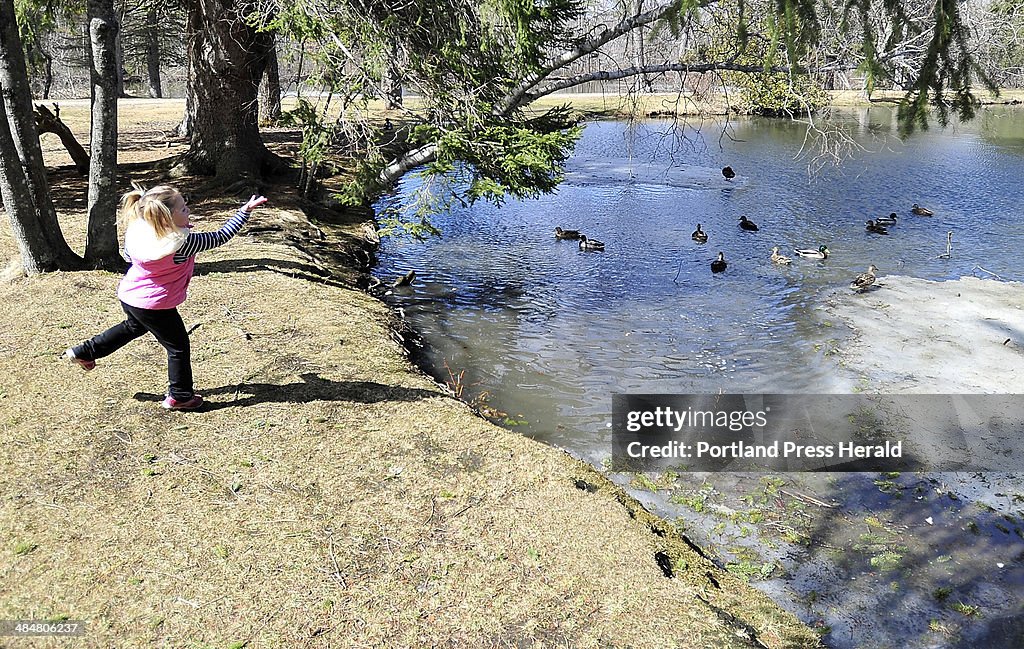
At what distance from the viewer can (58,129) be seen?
1415 centimetres

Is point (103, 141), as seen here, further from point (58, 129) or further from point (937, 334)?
point (937, 334)

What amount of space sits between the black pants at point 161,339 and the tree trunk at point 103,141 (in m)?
3.50

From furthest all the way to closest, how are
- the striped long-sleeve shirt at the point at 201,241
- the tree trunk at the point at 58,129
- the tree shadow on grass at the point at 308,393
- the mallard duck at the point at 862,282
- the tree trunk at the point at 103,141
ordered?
the tree trunk at the point at 58,129, the mallard duck at the point at 862,282, the tree trunk at the point at 103,141, the tree shadow on grass at the point at 308,393, the striped long-sleeve shirt at the point at 201,241

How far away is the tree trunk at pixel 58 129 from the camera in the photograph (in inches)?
548

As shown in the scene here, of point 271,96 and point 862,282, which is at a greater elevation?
point 271,96

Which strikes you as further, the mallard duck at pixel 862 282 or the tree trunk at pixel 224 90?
the tree trunk at pixel 224 90

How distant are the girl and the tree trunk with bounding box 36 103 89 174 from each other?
10234mm

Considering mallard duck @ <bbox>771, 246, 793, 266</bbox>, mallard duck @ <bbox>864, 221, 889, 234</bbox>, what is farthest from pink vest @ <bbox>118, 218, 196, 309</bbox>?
mallard duck @ <bbox>864, 221, 889, 234</bbox>

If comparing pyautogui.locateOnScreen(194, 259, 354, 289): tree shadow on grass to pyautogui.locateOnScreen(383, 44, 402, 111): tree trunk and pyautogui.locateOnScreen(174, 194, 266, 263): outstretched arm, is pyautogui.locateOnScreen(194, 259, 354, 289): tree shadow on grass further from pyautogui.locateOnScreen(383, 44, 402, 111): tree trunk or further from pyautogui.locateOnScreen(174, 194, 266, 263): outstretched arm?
pyautogui.locateOnScreen(174, 194, 266, 263): outstretched arm

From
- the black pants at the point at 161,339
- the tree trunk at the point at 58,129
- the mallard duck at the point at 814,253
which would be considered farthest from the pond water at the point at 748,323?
the tree trunk at the point at 58,129

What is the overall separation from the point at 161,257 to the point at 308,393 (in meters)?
1.70

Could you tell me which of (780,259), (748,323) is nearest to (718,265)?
(780,259)

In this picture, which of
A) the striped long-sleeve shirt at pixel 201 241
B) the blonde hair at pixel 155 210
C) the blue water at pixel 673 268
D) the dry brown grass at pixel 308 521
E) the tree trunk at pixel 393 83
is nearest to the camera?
the dry brown grass at pixel 308 521

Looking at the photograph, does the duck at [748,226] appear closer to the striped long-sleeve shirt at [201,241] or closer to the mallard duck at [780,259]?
the mallard duck at [780,259]
